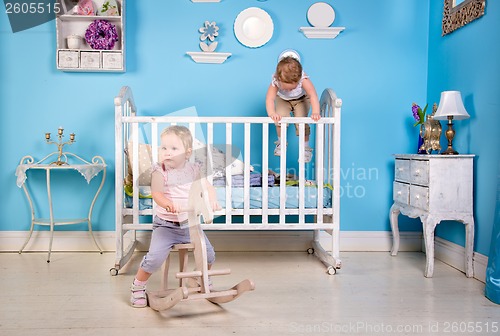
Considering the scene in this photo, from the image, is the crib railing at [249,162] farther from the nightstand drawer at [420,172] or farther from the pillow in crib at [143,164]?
the nightstand drawer at [420,172]

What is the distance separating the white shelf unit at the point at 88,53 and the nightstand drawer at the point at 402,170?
178cm

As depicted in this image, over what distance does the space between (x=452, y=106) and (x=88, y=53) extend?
6.97 feet

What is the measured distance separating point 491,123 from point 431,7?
3.57ft

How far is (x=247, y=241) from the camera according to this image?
10.5ft

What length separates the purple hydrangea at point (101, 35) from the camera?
3039 millimetres

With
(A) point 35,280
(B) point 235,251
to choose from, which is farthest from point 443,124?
(A) point 35,280

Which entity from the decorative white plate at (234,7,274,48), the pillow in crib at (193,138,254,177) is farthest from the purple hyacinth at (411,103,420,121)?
the pillow in crib at (193,138,254,177)

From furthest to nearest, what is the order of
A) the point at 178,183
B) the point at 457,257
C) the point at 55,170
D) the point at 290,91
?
the point at 55,170
the point at 290,91
the point at 457,257
the point at 178,183

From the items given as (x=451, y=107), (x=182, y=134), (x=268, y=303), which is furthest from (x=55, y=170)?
(x=451, y=107)

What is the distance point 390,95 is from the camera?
3234 millimetres

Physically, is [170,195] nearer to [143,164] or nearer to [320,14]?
[143,164]

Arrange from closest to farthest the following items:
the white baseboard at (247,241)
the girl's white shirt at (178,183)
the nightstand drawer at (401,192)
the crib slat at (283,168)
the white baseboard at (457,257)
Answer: the girl's white shirt at (178,183) → the white baseboard at (457,257) → the crib slat at (283,168) → the nightstand drawer at (401,192) → the white baseboard at (247,241)

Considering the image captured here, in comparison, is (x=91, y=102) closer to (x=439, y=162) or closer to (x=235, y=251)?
(x=235, y=251)

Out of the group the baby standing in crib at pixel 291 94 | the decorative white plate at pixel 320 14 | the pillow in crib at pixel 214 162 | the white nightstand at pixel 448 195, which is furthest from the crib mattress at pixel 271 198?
the decorative white plate at pixel 320 14
